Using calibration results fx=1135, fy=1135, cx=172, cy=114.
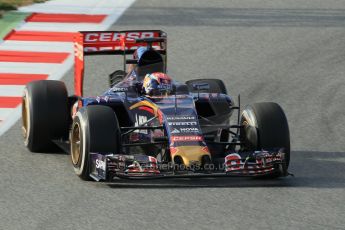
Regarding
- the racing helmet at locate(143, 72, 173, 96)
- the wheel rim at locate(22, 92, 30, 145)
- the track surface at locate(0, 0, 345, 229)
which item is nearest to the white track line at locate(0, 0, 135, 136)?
the track surface at locate(0, 0, 345, 229)

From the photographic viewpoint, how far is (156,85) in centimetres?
1244

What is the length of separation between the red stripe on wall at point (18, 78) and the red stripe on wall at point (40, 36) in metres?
2.03

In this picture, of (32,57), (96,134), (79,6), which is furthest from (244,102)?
(79,6)

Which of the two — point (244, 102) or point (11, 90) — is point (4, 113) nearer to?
point (11, 90)

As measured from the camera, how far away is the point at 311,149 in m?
13.6

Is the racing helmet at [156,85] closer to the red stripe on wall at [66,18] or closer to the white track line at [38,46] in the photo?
the white track line at [38,46]

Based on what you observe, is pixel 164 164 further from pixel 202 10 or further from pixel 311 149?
pixel 202 10

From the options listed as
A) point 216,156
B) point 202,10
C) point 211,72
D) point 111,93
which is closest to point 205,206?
point 216,156

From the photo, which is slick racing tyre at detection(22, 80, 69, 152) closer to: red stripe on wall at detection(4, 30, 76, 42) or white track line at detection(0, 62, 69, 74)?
white track line at detection(0, 62, 69, 74)

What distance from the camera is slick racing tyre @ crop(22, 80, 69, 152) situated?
42.1ft

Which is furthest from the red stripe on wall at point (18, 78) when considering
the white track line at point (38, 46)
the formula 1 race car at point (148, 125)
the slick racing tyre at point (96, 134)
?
the slick racing tyre at point (96, 134)

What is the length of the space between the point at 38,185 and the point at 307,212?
282 centimetres

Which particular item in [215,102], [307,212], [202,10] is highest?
[202,10]

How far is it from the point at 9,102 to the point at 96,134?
4.62 metres
